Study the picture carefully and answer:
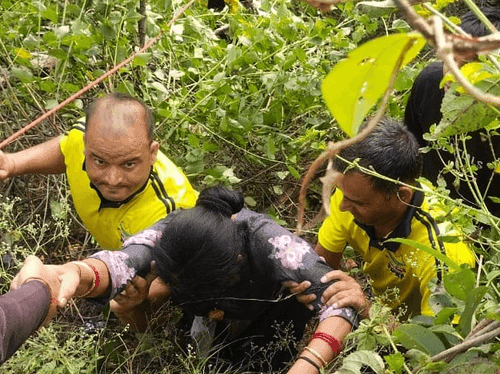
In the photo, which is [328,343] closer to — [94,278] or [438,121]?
[94,278]

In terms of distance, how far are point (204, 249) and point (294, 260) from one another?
9.1 inches

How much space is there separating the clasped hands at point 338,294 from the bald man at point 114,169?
0.50m

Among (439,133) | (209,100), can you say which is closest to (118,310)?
(209,100)

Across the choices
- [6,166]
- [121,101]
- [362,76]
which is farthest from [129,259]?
[362,76]

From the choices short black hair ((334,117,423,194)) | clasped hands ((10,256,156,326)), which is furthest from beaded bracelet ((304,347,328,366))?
clasped hands ((10,256,156,326))

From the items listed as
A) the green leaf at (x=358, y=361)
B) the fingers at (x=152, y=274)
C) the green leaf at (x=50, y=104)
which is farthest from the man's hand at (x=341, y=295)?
the green leaf at (x=50, y=104)

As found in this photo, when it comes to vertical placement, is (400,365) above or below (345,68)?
below

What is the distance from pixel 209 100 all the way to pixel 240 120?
0.42 ft

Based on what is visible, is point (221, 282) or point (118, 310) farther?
point (118, 310)

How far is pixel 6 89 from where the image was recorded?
286 centimetres

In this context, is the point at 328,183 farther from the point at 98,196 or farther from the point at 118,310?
the point at 98,196

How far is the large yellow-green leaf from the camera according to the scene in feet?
1.36

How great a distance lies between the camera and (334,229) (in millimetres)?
2127

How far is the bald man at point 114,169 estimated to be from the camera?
2107 mm
